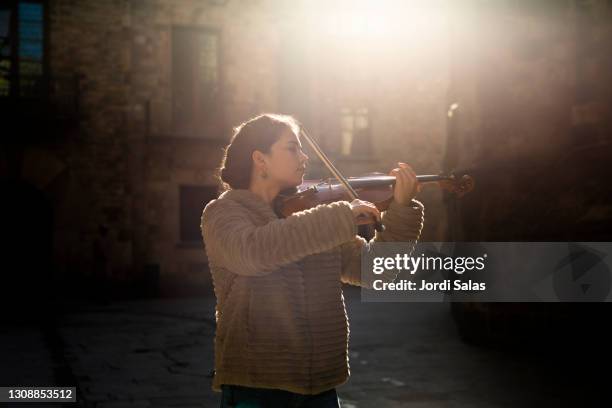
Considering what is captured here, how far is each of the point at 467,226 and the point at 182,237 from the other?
964 cm

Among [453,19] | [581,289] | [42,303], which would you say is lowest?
[42,303]

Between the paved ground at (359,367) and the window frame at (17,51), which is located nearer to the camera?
the paved ground at (359,367)

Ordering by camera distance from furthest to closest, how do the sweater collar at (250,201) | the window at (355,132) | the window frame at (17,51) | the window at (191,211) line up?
1. the window at (355,132)
2. the window at (191,211)
3. the window frame at (17,51)
4. the sweater collar at (250,201)

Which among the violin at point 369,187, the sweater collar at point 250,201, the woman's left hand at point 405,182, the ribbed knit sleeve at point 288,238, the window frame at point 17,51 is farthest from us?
the window frame at point 17,51

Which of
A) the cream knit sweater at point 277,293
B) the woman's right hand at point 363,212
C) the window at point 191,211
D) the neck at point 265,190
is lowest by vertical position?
the window at point 191,211

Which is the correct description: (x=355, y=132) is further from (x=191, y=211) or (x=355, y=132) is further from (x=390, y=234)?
(x=390, y=234)

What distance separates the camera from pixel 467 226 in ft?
30.4

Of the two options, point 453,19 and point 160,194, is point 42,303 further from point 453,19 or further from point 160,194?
point 453,19

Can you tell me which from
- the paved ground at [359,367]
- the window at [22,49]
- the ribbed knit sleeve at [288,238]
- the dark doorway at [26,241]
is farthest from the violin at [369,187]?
the window at [22,49]

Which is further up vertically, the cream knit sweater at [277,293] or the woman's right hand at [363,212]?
the woman's right hand at [363,212]

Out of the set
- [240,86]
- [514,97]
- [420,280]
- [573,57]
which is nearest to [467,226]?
[514,97]

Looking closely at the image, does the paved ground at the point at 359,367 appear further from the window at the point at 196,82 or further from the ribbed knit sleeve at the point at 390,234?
the window at the point at 196,82

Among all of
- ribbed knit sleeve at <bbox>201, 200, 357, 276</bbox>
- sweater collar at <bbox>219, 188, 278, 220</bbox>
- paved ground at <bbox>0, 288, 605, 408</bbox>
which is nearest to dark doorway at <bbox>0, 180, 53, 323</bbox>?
paved ground at <bbox>0, 288, 605, 408</bbox>

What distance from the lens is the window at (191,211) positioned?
17719 millimetres
